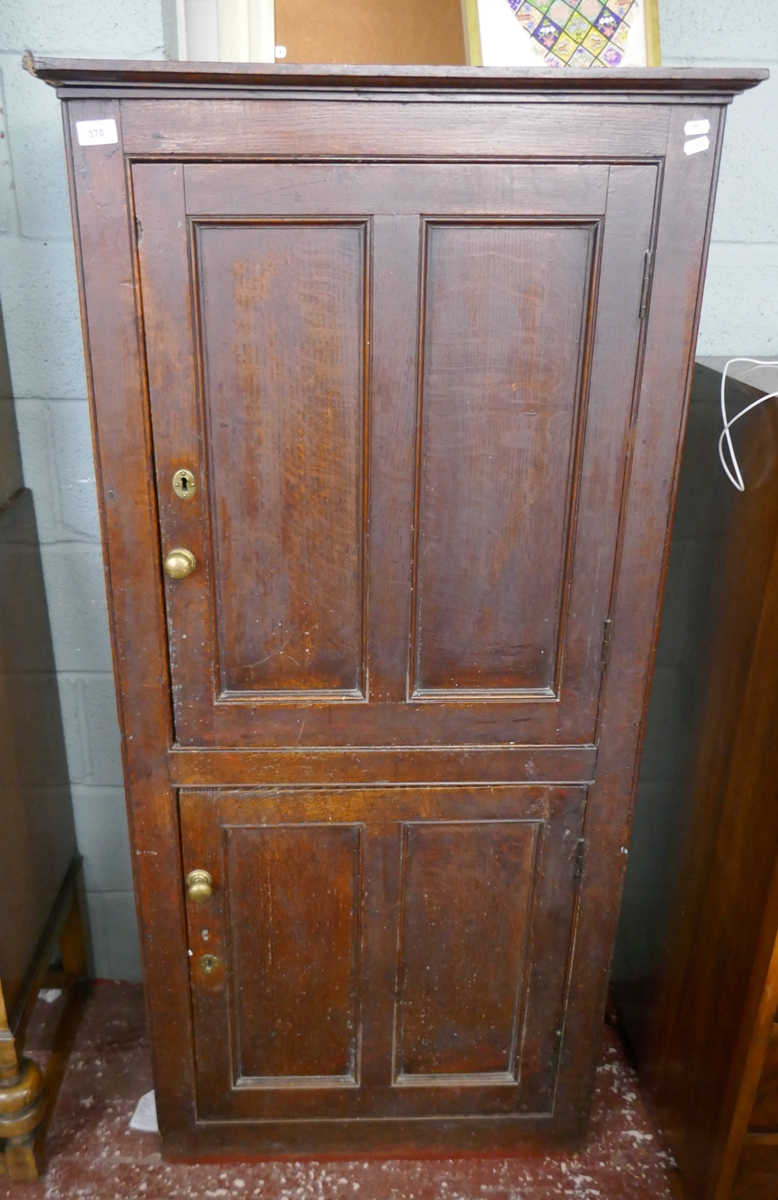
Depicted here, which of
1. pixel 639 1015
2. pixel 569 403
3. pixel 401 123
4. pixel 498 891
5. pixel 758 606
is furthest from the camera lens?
pixel 639 1015

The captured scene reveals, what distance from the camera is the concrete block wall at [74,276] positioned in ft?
4.48

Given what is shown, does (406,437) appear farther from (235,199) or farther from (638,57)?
(638,57)

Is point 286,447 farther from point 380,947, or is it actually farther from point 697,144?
point 380,947

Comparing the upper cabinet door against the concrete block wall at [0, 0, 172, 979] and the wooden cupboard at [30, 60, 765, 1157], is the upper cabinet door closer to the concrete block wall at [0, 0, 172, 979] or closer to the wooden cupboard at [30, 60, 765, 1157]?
the wooden cupboard at [30, 60, 765, 1157]

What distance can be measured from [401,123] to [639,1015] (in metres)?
1.59

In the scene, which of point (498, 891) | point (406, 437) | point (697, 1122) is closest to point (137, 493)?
point (406, 437)

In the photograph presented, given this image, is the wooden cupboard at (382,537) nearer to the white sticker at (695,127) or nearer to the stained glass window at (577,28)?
the white sticker at (695,127)

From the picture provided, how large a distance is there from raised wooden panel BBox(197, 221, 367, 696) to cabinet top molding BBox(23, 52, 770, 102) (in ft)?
0.47

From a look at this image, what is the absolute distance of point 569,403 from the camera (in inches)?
44.4

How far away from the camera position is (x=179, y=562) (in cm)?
116

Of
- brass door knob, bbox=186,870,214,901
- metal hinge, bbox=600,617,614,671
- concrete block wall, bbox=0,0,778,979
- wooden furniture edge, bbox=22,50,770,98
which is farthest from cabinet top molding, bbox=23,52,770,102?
brass door knob, bbox=186,870,214,901

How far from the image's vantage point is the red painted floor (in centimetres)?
152

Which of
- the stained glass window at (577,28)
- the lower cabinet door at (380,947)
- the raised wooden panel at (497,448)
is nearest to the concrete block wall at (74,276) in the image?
the stained glass window at (577,28)

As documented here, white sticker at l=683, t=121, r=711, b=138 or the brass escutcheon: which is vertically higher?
white sticker at l=683, t=121, r=711, b=138
